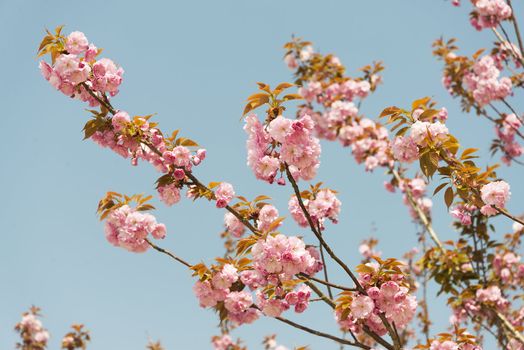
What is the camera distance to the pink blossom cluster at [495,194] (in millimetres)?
3244

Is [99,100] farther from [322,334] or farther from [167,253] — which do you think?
[322,334]

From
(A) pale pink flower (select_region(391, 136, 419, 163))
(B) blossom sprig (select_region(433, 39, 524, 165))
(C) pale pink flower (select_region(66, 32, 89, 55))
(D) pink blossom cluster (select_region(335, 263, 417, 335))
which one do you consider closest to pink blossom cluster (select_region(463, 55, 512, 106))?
(B) blossom sprig (select_region(433, 39, 524, 165))

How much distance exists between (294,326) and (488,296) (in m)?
3.90

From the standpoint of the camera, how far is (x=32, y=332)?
12.7 metres

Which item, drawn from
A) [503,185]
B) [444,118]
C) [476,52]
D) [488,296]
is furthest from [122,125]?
[476,52]

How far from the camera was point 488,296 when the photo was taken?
6363 millimetres

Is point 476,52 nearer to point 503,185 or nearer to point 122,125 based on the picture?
point 503,185

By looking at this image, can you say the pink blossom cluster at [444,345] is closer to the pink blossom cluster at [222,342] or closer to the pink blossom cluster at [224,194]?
the pink blossom cluster at [224,194]

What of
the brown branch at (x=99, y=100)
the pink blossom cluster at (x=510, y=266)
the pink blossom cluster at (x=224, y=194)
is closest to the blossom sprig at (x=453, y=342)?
the pink blossom cluster at (x=224, y=194)

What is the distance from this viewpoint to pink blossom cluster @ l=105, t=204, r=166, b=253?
3709 mm

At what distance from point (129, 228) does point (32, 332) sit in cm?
1066

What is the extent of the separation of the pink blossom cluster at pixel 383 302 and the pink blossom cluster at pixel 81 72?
2.25 m

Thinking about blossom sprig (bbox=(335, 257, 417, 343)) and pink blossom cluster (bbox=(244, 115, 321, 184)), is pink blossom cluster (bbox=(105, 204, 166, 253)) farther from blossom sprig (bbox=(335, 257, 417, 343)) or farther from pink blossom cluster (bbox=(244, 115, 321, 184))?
blossom sprig (bbox=(335, 257, 417, 343))

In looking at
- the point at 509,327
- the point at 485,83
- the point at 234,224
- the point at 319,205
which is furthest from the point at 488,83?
the point at 234,224
